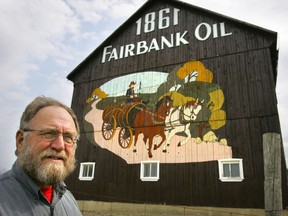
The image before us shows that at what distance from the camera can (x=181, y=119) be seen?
13000 millimetres

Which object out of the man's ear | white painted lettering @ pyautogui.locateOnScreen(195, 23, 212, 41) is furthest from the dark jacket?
white painted lettering @ pyautogui.locateOnScreen(195, 23, 212, 41)

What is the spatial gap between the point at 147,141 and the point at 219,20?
28.8 ft

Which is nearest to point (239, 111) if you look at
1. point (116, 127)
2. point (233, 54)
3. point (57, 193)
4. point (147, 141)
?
point (233, 54)

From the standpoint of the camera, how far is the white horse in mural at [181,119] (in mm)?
12750

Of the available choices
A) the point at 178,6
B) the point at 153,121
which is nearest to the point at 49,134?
the point at 153,121

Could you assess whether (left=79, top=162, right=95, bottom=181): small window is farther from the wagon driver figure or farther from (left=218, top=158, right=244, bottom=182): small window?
(left=218, top=158, right=244, bottom=182): small window

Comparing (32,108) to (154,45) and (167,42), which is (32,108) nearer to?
(167,42)

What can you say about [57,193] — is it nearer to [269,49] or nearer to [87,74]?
[269,49]

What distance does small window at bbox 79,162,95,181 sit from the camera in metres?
14.8

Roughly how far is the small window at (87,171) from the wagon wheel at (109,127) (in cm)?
201

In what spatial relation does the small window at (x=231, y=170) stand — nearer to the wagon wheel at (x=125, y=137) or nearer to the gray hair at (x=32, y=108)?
the wagon wheel at (x=125, y=137)

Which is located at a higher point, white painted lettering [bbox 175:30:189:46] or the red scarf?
white painted lettering [bbox 175:30:189:46]

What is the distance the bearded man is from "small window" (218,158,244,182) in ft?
33.5

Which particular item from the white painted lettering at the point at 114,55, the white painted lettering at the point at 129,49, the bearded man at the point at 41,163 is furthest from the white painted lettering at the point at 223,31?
the bearded man at the point at 41,163
